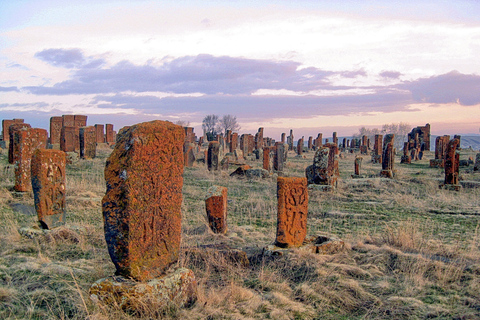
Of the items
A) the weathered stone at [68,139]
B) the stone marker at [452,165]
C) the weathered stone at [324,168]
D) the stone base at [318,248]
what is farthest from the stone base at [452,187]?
the weathered stone at [68,139]

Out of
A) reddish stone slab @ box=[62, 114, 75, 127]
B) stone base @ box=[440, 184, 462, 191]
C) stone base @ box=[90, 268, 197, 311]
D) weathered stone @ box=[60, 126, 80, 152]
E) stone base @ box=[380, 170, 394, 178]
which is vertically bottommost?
stone base @ box=[440, 184, 462, 191]

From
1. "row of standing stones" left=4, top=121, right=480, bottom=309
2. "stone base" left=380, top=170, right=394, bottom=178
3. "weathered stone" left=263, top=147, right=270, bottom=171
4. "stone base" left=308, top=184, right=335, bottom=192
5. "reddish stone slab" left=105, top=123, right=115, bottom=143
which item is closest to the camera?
"row of standing stones" left=4, top=121, right=480, bottom=309

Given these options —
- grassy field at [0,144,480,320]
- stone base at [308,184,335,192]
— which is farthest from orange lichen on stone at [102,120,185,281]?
stone base at [308,184,335,192]

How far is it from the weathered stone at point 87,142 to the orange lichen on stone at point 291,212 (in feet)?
48.8

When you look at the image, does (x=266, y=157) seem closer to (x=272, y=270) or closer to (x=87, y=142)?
(x=87, y=142)

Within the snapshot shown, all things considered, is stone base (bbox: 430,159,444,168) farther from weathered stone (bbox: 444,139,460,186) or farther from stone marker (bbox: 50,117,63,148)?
stone marker (bbox: 50,117,63,148)

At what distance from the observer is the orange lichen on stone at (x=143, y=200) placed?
315 cm

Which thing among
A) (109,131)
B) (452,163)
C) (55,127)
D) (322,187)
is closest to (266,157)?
(322,187)

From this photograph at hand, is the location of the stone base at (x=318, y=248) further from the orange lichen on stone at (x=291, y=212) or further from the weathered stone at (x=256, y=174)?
the weathered stone at (x=256, y=174)

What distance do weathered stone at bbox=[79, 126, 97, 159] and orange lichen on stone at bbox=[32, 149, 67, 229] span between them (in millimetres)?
12456

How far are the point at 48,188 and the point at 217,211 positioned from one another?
2886 mm

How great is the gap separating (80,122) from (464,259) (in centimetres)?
2419

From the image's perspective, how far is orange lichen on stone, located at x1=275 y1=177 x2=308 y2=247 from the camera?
5266mm

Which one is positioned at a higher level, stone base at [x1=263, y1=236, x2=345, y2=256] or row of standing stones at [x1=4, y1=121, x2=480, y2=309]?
row of standing stones at [x1=4, y1=121, x2=480, y2=309]
